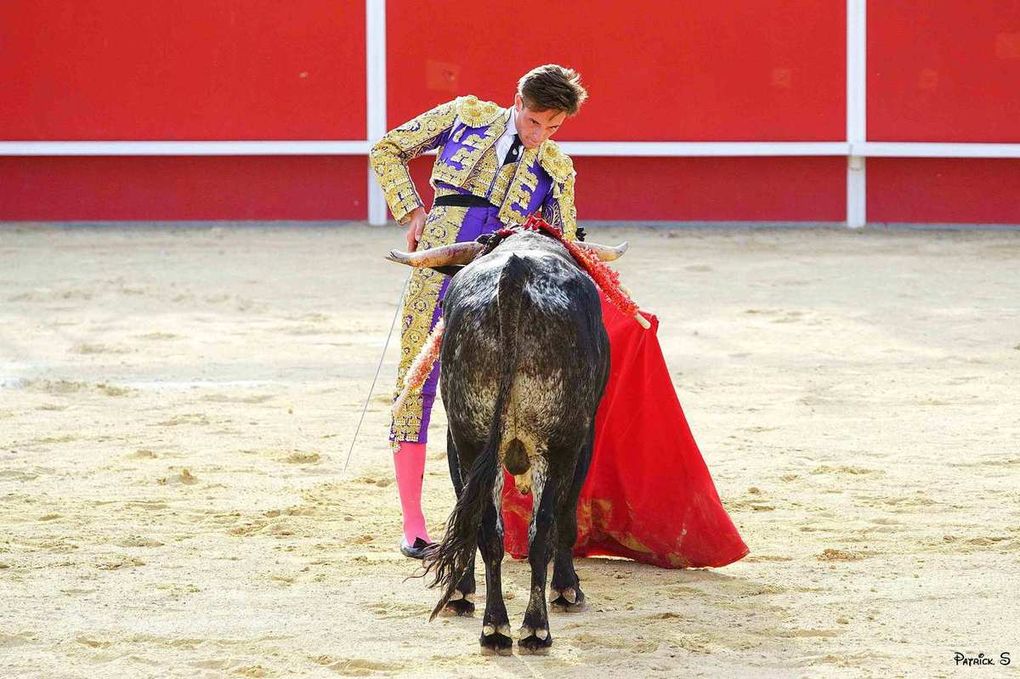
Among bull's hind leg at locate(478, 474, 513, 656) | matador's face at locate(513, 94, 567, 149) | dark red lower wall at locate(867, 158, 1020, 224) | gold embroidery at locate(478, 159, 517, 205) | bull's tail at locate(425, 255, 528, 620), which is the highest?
matador's face at locate(513, 94, 567, 149)

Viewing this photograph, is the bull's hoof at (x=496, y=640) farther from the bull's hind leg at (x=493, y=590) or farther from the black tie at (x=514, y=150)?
the black tie at (x=514, y=150)

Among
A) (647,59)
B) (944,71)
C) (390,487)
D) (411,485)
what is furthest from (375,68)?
(411,485)

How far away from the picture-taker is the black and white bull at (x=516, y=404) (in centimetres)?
258

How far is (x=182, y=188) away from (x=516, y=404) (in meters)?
8.53

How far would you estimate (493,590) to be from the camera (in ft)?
8.63

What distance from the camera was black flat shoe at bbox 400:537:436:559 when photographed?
3278 millimetres

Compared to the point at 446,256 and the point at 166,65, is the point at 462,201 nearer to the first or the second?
the point at 446,256

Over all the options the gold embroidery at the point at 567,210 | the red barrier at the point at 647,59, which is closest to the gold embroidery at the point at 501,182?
the gold embroidery at the point at 567,210

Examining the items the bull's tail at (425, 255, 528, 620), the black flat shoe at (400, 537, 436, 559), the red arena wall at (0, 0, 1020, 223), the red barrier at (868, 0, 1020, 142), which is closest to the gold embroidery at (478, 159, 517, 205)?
the bull's tail at (425, 255, 528, 620)

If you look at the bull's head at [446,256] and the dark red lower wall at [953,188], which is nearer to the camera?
the bull's head at [446,256]

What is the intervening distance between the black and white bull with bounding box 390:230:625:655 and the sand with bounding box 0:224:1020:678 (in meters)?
0.16

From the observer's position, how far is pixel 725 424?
185 inches

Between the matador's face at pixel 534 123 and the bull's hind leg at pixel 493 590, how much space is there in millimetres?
798

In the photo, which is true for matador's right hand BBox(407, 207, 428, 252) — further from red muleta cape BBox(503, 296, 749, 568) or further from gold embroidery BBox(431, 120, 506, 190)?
red muleta cape BBox(503, 296, 749, 568)
